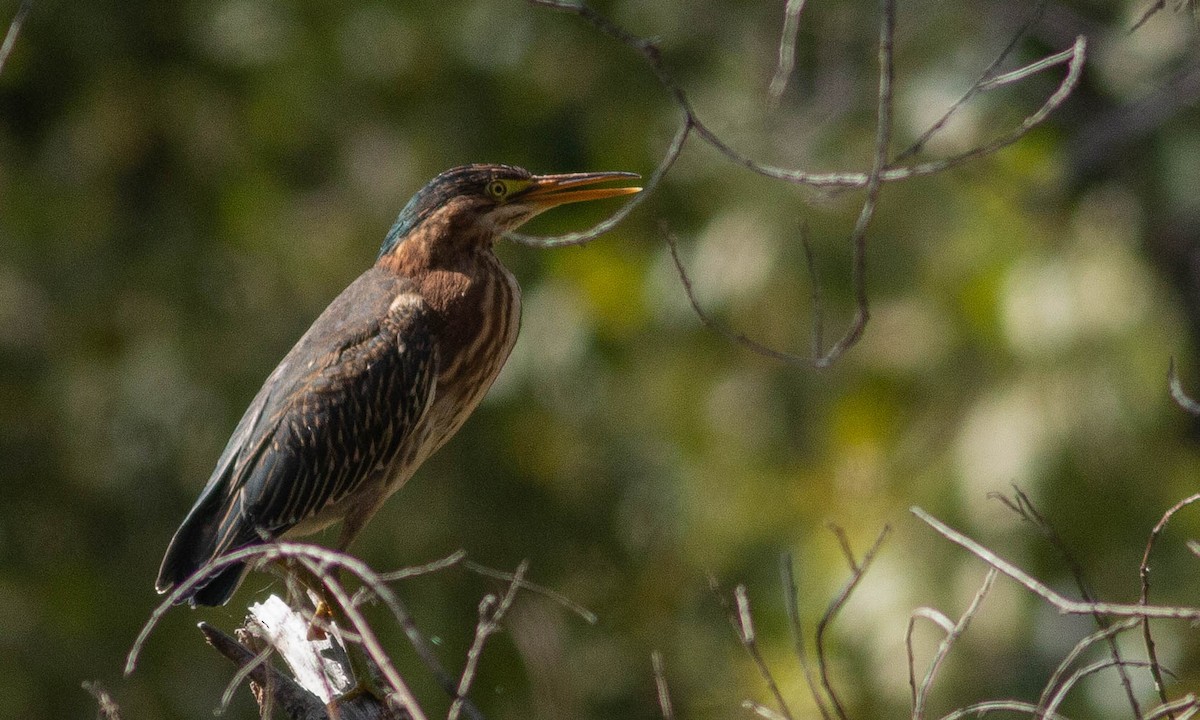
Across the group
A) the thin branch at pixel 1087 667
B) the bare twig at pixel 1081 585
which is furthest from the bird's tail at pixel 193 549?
the thin branch at pixel 1087 667

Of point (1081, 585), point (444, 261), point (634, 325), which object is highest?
point (444, 261)

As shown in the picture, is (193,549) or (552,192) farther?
(552,192)

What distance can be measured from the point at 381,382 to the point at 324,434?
19 cm

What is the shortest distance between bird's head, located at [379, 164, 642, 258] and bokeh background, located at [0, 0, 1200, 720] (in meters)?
2.76

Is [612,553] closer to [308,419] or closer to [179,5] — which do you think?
[179,5]

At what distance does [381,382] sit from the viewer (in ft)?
13.5

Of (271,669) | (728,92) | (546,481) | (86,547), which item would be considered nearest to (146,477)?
(86,547)

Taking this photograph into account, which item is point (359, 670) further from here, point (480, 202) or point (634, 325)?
point (634, 325)

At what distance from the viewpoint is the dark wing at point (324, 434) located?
4.05m

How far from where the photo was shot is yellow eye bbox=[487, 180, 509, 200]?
4434 millimetres

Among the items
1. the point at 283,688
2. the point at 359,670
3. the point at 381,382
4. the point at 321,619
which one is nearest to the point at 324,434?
the point at 381,382

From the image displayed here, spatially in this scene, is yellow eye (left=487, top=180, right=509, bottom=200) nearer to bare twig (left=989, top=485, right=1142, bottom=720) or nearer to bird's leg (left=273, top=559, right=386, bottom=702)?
bird's leg (left=273, top=559, right=386, bottom=702)

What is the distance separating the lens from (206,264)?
380 inches

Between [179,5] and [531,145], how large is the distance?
228 centimetres
